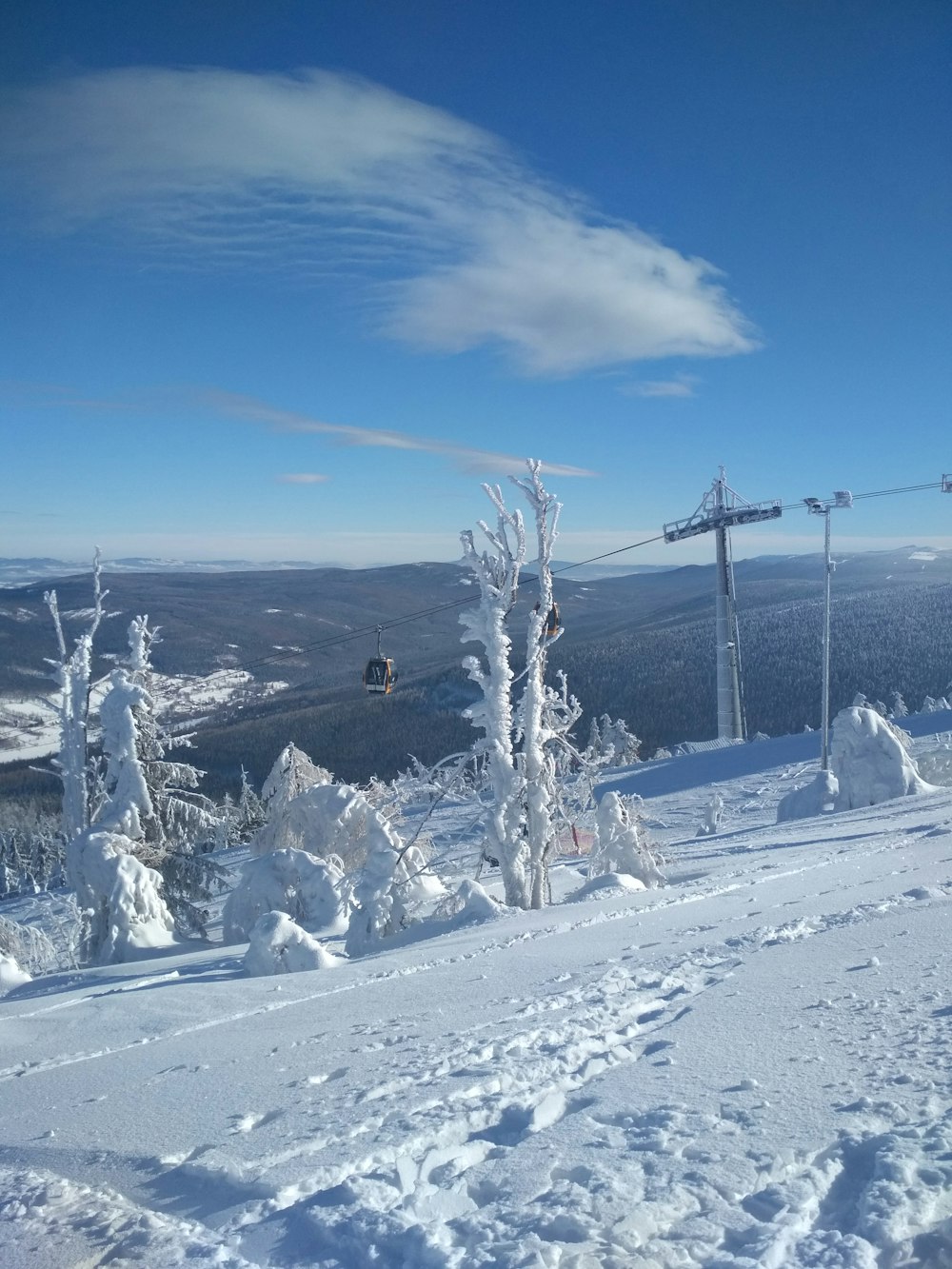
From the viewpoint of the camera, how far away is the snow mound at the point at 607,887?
14.1 metres

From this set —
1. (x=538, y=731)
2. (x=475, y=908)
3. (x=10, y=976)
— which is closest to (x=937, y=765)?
(x=538, y=731)

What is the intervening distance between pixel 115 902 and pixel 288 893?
3.26 meters

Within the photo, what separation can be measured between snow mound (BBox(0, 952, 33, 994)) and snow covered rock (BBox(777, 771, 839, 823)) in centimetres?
1843

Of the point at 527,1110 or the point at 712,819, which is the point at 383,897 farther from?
the point at 712,819

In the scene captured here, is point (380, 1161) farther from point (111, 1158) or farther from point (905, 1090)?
point (905, 1090)

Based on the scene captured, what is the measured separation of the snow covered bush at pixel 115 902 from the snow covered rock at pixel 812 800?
52.4ft

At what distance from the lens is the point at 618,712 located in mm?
97625

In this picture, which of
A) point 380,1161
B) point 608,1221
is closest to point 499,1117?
point 380,1161

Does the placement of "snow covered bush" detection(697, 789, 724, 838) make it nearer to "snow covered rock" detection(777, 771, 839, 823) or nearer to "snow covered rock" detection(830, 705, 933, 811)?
"snow covered rock" detection(777, 771, 839, 823)

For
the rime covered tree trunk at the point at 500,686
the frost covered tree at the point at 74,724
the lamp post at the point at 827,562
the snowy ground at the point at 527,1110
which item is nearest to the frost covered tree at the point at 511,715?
the rime covered tree trunk at the point at 500,686

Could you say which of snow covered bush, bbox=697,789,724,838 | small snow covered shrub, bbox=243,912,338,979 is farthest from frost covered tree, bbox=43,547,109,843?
snow covered bush, bbox=697,789,724,838

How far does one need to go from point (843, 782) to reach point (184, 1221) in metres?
23.2

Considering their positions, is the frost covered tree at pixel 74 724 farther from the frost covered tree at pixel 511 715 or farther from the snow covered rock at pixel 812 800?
the snow covered rock at pixel 812 800

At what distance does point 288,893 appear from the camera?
17453 mm
